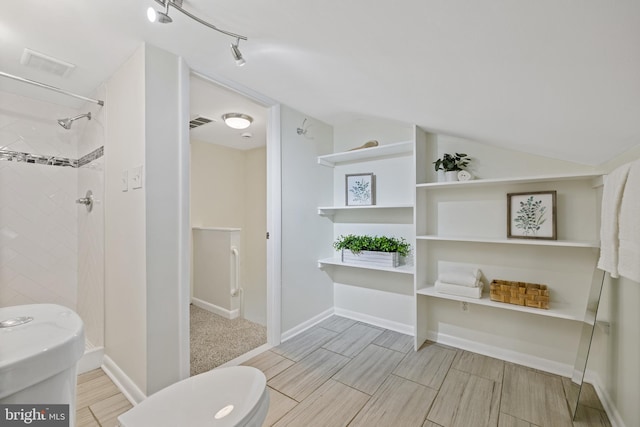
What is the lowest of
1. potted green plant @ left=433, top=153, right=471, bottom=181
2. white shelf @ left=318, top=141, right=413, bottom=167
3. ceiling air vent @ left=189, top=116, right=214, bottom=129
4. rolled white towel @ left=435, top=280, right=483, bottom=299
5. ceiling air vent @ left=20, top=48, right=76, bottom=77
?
rolled white towel @ left=435, top=280, right=483, bottom=299

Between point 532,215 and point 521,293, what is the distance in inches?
22.4

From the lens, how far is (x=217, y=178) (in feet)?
12.2

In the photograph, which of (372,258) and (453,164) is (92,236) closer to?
(372,258)

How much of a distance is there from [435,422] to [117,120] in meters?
2.56

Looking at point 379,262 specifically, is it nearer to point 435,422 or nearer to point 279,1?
point 435,422

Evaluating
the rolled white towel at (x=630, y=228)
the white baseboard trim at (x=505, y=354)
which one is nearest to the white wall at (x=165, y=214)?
the white baseboard trim at (x=505, y=354)

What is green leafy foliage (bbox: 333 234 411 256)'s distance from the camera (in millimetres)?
2453

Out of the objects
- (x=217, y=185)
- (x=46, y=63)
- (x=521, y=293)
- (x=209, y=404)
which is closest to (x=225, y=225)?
(x=217, y=185)

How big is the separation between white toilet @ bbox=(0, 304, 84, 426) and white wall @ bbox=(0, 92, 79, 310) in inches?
28.9

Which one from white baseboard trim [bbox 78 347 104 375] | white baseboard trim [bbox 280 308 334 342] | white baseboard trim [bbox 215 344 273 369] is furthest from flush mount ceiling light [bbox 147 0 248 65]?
white baseboard trim [bbox 280 308 334 342]

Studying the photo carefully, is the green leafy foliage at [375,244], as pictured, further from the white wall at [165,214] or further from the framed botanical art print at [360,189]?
the white wall at [165,214]

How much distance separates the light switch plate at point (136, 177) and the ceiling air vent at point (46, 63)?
785 millimetres

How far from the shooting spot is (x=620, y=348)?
1.45m

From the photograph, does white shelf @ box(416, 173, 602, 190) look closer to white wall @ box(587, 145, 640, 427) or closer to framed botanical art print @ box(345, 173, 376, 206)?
white wall @ box(587, 145, 640, 427)
